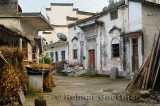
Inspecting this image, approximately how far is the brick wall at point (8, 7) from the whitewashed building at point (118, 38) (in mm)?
7594

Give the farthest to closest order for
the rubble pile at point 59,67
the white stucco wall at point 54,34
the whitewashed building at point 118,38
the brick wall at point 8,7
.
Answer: the white stucco wall at point 54,34 → the rubble pile at point 59,67 → the whitewashed building at point 118,38 → the brick wall at point 8,7

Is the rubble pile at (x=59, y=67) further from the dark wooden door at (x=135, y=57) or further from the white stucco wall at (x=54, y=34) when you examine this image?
the dark wooden door at (x=135, y=57)

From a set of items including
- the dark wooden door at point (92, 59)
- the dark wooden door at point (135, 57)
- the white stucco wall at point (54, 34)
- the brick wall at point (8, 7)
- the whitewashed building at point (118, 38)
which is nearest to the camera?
the brick wall at point (8, 7)

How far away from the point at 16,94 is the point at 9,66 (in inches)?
35.9

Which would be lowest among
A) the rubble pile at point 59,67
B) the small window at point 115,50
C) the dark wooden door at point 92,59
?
the rubble pile at point 59,67

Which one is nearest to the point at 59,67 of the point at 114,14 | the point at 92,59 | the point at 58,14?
the point at 92,59

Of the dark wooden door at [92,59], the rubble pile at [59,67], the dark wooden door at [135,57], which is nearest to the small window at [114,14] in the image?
the dark wooden door at [135,57]

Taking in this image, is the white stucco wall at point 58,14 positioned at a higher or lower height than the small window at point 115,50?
higher

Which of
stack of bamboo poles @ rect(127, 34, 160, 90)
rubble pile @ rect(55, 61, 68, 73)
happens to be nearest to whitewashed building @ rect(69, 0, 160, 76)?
rubble pile @ rect(55, 61, 68, 73)

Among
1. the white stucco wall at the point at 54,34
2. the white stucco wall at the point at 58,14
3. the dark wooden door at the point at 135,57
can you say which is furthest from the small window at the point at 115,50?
the white stucco wall at the point at 58,14

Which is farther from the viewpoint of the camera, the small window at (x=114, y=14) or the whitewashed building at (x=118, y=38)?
the small window at (x=114, y=14)

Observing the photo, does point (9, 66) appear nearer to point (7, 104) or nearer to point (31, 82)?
point (7, 104)

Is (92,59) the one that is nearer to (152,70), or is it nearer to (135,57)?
(135,57)

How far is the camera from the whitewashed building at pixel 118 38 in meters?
12.0
